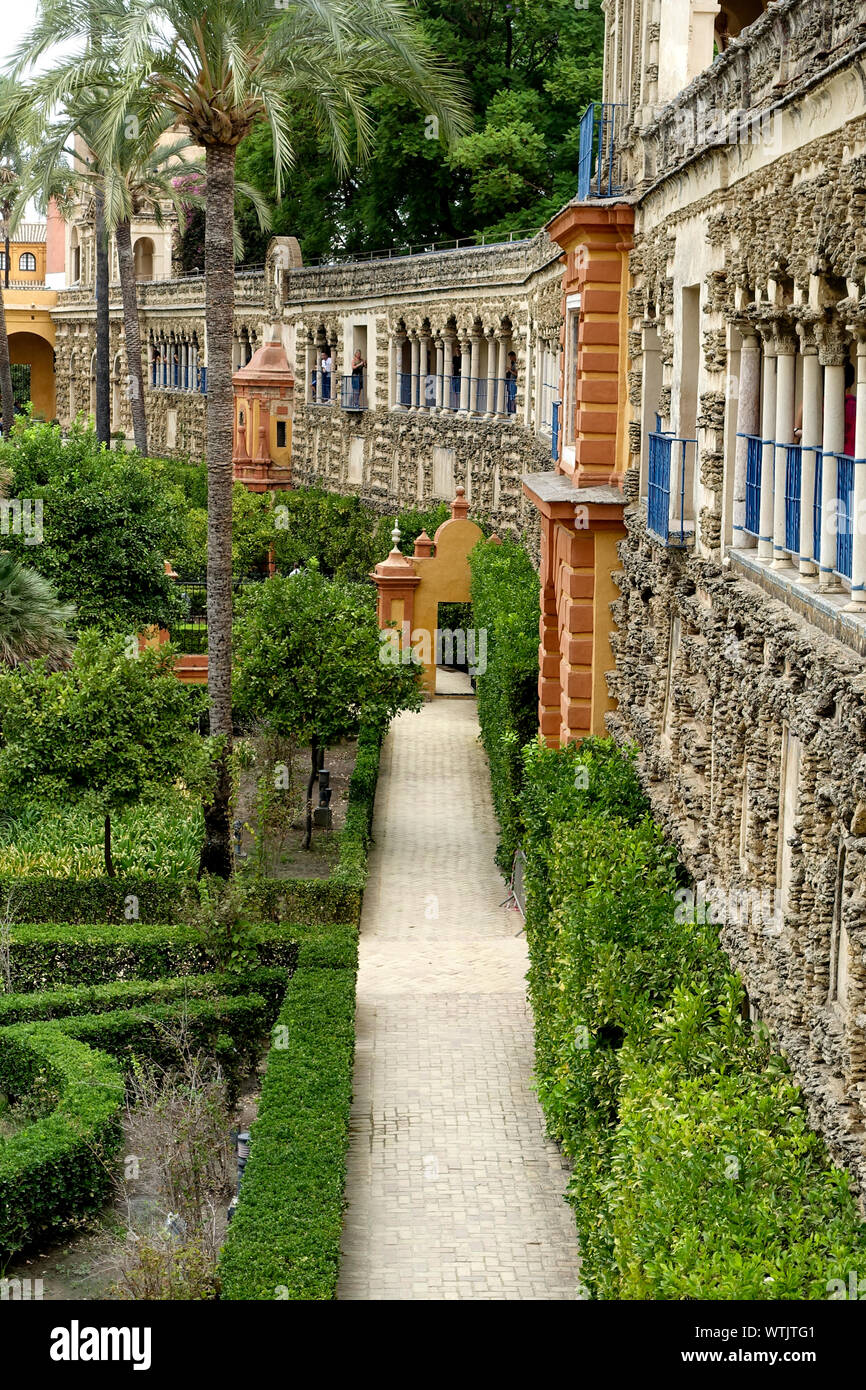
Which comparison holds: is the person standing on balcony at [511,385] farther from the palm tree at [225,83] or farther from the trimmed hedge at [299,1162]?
the trimmed hedge at [299,1162]

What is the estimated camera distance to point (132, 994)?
53.0 feet

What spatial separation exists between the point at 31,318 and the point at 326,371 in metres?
33.9

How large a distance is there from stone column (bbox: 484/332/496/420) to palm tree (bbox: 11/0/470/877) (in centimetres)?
1533

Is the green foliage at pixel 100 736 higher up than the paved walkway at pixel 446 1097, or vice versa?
the green foliage at pixel 100 736

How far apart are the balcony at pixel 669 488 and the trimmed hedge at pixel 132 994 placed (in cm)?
552

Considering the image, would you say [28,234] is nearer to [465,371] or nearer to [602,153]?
[465,371]

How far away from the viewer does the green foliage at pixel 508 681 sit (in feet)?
72.4

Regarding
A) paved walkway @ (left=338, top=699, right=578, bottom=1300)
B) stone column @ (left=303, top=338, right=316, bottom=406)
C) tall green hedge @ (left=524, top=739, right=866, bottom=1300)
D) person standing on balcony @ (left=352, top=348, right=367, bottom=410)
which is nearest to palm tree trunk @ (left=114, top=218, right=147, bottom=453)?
person standing on balcony @ (left=352, top=348, right=367, bottom=410)

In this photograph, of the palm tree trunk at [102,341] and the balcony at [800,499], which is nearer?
the balcony at [800,499]

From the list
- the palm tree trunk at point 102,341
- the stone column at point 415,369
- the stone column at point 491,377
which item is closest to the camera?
the stone column at point 491,377

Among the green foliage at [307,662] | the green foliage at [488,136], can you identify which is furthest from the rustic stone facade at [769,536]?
the green foliage at [488,136]

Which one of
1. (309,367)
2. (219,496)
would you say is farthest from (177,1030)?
(309,367)

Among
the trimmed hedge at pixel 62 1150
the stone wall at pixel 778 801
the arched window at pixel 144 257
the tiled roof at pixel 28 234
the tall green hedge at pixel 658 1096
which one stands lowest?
Answer: the trimmed hedge at pixel 62 1150

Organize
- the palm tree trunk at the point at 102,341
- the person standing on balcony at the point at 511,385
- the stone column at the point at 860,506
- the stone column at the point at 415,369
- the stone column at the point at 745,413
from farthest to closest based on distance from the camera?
the palm tree trunk at the point at 102,341
the stone column at the point at 415,369
the person standing on balcony at the point at 511,385
the stone column at the point at 745,413
the stone column at the point at 860,506
